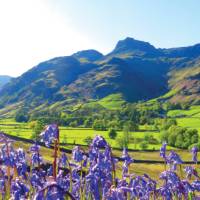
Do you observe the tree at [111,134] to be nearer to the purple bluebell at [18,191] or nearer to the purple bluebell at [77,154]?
the purple bluebell at [77,154]

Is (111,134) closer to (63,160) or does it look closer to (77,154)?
(63,160)

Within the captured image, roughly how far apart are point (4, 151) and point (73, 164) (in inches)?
82.3

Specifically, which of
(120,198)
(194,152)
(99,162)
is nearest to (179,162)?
(194,152)

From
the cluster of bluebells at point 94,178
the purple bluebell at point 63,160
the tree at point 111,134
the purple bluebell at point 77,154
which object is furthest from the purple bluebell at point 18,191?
the tree at point 111,134

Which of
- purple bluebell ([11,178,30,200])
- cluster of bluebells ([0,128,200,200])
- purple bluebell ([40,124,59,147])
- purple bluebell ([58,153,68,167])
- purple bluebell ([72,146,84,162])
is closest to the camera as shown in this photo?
purple bluebell ([11,178,30,200])

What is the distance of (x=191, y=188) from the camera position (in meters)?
8.70

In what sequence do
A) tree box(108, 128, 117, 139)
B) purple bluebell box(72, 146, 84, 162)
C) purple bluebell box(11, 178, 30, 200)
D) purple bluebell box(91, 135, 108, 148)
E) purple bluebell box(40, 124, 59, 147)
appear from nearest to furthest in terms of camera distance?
purple bluebell box(11, 178, 30, 200) → purple bluebell box(40, 124, 59, 147) → purple bluebell box(91, 135, 108, 148) → purple bluebell box(72, 146, 84, 162) → tree box(108, 128, 117, 139)

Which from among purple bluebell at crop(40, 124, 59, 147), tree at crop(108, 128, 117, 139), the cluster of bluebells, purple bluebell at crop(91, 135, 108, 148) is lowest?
tree at crop(108, 128, 117, 139)

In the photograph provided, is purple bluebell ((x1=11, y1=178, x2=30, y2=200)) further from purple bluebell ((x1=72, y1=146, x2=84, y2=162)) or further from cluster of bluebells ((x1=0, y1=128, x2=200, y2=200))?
purple bluebell ((x1=72, y1=146, x2=84, y2=162))

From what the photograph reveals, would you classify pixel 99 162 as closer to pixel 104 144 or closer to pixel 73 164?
pixel 104 144

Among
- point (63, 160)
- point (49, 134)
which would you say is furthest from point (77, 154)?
point (49, 134)

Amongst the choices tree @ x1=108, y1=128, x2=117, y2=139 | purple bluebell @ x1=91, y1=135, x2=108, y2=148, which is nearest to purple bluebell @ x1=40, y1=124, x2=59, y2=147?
purple bluebell @ x1=91, y1=135, x2=108, y2=148

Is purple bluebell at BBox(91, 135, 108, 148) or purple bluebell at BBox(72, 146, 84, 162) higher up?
purple bluebell at BBox(91, 135, 108, 148)

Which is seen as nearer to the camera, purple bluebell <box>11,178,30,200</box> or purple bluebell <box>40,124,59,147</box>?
purple bluebell <box>11,178,30,200</box>
